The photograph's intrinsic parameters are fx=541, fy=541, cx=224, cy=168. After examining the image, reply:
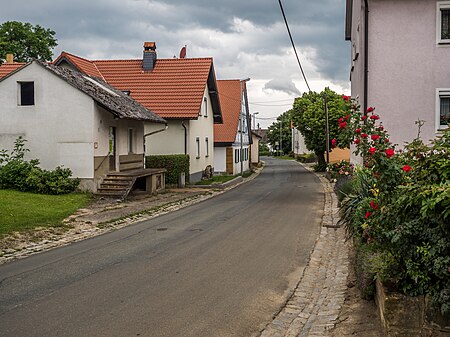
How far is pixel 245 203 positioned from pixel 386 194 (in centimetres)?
1504

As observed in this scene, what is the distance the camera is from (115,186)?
73.7 feet

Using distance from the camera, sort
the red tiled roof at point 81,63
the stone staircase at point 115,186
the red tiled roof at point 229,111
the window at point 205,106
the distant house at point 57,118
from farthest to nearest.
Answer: the red tiled roof at point 229,111 < the window at point 205,106 < the red tiled roof at point 81,63 < the distant house at point 57,118 < the stone staircase at point 115,186

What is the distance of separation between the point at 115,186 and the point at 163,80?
13578 mm

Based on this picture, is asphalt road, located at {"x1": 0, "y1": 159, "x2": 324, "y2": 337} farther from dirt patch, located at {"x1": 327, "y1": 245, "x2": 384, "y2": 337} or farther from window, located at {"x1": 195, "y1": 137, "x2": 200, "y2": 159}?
window, located at {"x1": 195, "y1": 137, "x2": 200, "y2": 159}

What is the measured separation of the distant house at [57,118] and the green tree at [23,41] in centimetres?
2936

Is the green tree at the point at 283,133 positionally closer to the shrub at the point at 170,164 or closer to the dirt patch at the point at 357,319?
the shrub at the point at 170,164

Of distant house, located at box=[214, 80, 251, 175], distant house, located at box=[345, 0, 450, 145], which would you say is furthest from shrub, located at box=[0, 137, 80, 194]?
distant house, located at box=[214, 80, 251, 175]

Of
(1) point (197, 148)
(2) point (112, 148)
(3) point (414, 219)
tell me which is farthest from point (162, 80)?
(3) point (414, 219)

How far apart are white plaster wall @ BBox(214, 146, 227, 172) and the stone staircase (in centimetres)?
1973

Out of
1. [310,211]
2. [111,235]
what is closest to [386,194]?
[111,235]

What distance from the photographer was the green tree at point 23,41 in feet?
164

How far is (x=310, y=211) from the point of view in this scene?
18344mm

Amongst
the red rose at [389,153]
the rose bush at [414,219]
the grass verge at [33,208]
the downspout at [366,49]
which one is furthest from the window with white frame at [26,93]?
the red rose at [389,153]

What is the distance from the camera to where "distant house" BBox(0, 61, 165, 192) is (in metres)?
Result: 22.0
